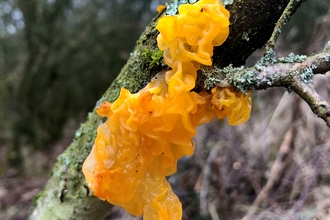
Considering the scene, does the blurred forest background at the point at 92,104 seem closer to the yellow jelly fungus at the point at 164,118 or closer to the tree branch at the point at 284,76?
the yellow jelly fungus at the point at 164,118

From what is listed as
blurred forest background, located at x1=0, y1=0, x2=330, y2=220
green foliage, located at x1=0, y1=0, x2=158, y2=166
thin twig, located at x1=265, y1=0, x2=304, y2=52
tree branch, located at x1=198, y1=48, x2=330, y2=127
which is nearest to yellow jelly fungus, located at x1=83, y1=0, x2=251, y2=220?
tree branch, located at x1=198, y1=48, x2=330, y2=127

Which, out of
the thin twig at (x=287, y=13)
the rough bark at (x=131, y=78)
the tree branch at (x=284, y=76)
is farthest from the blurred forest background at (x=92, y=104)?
the thin twig at (x=287, y=13)

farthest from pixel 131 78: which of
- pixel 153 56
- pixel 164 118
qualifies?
pixel 164 118

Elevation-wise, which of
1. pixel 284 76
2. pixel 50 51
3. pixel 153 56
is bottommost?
pixel 284 76

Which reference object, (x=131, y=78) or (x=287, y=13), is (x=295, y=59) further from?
(x=131, y=78)

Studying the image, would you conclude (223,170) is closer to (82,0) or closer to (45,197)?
(45,197)

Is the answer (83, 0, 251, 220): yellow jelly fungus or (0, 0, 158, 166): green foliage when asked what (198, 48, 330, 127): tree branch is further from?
(0, 0, 158, 166): green foliage
